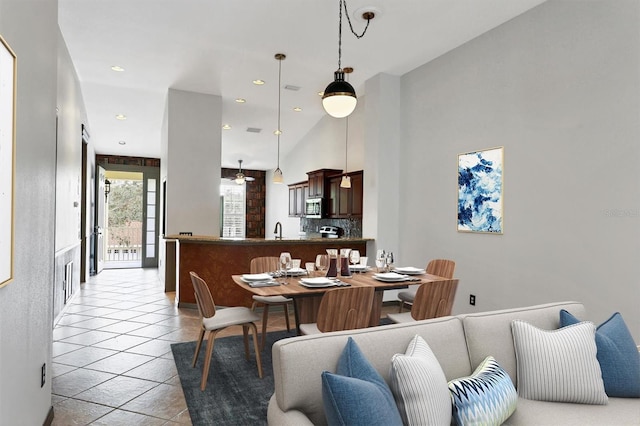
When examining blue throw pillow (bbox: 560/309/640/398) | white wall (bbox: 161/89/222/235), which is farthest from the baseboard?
white wall (bbox: 161/89/222/235)

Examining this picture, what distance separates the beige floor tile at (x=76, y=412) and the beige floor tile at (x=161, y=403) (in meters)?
0.15

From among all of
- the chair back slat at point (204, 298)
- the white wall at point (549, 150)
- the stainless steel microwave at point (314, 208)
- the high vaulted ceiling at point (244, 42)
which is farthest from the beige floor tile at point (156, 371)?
the stainless steel microwave at point (314, 208)

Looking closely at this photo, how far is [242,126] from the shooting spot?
8.07 m

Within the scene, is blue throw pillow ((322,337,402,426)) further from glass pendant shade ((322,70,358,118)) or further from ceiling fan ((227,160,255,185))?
ceiling fan ((227,160,255,185))

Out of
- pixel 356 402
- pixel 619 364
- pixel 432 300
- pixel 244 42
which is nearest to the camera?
pixel 356 402

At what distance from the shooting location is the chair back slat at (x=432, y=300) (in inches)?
111

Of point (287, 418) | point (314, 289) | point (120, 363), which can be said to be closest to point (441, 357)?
point (287, 418)

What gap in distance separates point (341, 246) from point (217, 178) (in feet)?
7.97

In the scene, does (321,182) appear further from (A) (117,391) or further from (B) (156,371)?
(A) (117,391)

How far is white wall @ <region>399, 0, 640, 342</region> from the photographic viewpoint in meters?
2.92

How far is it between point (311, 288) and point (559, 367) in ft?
5.16

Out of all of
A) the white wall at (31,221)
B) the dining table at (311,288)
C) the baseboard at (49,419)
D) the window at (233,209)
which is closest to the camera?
the white wall at (31,221)

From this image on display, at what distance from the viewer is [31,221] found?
6.15ft

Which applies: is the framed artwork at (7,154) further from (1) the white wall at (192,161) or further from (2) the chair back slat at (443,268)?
(1) the white wall at (192,161)
